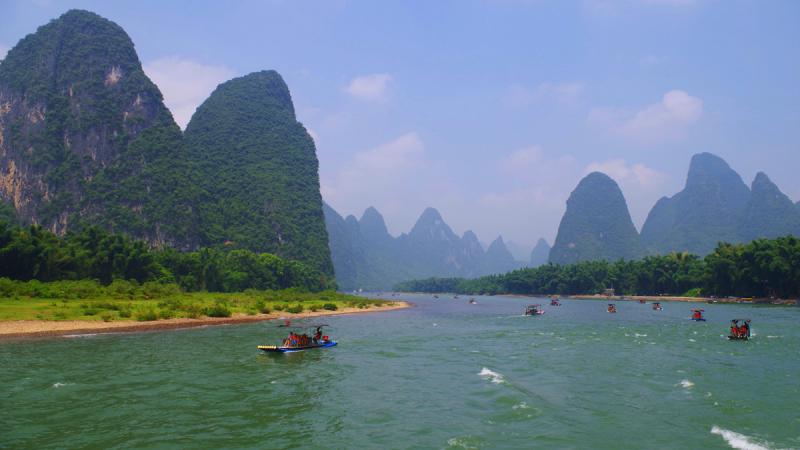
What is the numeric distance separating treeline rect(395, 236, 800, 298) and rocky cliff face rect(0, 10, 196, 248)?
4230 inches

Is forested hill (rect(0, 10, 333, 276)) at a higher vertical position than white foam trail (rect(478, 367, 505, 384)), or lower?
higher

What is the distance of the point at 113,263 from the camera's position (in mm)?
69438

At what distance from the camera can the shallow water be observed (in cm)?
1667

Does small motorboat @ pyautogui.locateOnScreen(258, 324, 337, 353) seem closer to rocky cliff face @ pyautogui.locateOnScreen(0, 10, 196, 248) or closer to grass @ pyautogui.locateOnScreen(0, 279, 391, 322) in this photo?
grass @ pyautogui.locateOnScreen(0, 279, 391, 322)

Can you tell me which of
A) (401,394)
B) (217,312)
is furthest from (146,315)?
(401,394)

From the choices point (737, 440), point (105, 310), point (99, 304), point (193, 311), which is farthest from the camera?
point (193, 311)

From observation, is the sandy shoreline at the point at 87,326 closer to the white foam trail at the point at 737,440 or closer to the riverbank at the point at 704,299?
the white foam trail at the point at 737,440

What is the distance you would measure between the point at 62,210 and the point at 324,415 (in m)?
137

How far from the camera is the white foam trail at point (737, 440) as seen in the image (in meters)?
15.6

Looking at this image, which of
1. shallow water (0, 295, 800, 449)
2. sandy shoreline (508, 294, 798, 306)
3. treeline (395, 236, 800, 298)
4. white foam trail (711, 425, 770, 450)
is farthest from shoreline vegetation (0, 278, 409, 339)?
treeline (395, 236, 800, 298)

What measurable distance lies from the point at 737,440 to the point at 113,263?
7183 centimetres

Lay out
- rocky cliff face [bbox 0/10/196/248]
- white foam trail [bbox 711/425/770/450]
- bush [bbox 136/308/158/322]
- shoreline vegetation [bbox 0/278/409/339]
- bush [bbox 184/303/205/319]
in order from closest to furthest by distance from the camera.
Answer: white foam trail [bbox 711/425/770/450], shoreline vegetation [bbox 0/278/409/339], bush [bbox 136/308/158/322], bush [bbox 184/303/205/319], rocky cliff face [bbox 0/10/196/248]

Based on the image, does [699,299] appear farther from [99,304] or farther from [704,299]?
[99,304]

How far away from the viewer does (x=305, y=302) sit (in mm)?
87625
